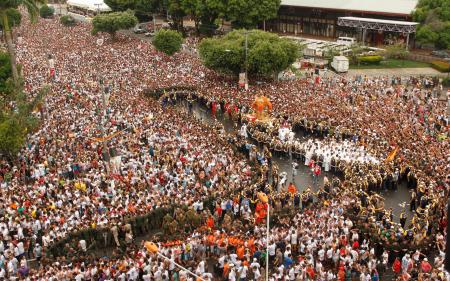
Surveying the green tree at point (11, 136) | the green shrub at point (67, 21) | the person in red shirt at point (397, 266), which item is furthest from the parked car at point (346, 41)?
the person in red shirt at point (397, 266)

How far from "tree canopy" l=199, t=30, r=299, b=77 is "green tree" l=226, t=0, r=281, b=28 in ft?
44.2

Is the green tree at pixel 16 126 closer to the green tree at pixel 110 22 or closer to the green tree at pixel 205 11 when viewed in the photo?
the green tree at pixel 110 22

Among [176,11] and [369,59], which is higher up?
[176,11]

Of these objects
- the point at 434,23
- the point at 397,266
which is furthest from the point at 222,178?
the point at 434,23

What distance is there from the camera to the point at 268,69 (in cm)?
3650

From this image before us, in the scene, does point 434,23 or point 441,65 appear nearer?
point 441,65

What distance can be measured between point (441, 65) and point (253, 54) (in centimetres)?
1758

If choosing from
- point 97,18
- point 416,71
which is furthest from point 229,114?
point 97,18

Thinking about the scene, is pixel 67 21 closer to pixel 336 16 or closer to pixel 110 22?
pixel 110 22

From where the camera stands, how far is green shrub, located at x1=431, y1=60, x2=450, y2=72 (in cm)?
4224

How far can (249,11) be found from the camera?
2039 inches

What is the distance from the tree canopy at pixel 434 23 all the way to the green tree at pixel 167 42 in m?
21.4

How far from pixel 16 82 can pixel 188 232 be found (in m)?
16.5

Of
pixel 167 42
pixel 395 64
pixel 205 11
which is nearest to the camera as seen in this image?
pixel 167 42
